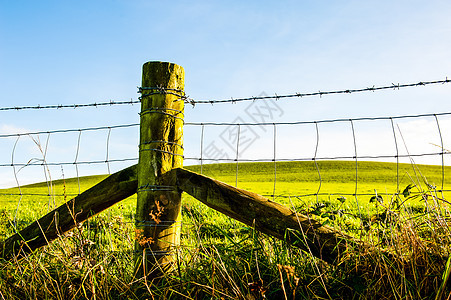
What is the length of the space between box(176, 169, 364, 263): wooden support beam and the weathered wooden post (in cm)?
31

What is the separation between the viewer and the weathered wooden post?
287 centimetres

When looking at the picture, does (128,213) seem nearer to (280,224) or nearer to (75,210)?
(75,210)

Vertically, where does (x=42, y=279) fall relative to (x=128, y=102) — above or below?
below

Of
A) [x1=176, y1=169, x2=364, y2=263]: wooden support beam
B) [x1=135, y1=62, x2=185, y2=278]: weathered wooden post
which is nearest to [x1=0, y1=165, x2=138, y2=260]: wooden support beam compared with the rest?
[x1=135, y1=62, x2=185, y2=278]: weathered wooden post


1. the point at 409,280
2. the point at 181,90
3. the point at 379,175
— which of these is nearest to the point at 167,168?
the point at 181,90

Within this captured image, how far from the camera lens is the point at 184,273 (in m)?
2.64

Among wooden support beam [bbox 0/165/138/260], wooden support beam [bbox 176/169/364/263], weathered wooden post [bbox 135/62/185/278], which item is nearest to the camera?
wooden support beam [bbox 176/169/364/263]

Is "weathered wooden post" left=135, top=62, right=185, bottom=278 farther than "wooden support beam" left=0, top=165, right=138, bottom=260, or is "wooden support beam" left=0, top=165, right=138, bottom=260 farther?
"wooden support beam" left=0, top=165, right=138, bottom=260

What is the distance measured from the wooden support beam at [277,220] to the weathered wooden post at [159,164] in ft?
1.00

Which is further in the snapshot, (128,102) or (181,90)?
(128,102)

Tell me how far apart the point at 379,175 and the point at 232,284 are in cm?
3125

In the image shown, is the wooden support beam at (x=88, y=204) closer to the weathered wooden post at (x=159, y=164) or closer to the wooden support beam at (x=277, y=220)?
the weathered wooden post at (x=159, y=164)

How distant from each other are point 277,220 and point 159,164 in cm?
105

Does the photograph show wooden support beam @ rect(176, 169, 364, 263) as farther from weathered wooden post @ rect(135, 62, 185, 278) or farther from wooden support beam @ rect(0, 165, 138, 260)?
wooden support beam @ rect(0, 165, 138, 260)
